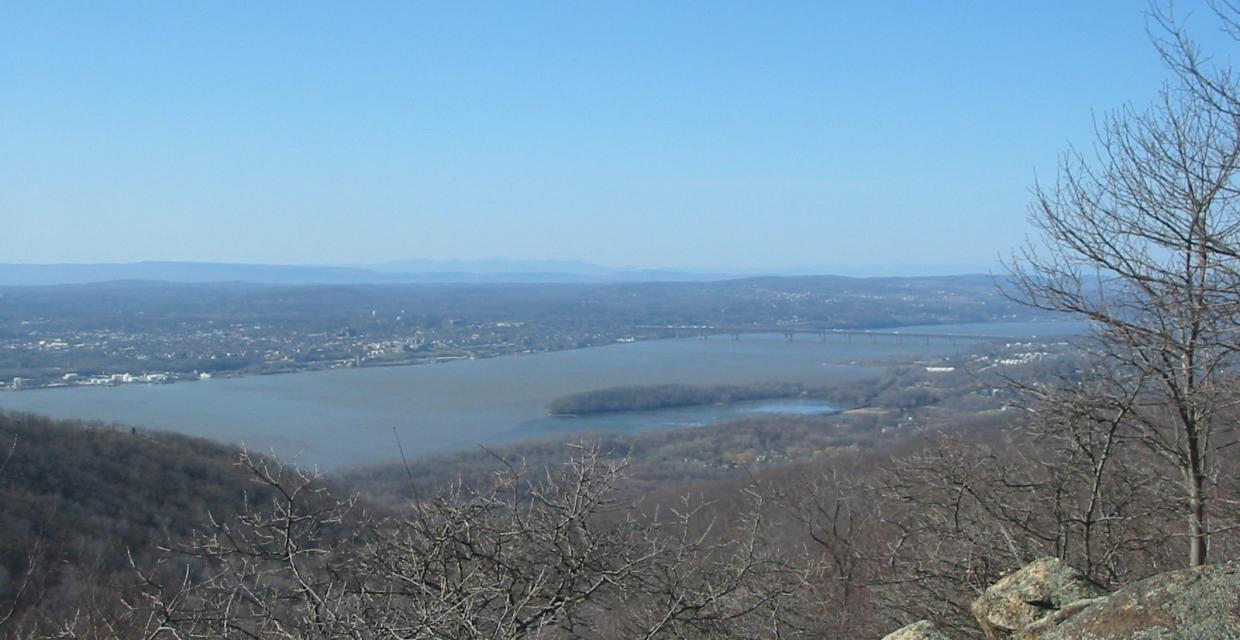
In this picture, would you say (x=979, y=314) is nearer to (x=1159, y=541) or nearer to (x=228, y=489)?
(x=228, y=489)

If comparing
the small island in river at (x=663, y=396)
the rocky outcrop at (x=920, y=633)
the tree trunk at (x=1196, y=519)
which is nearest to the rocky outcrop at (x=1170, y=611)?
the rocky outcrop at (x=920, y=633)

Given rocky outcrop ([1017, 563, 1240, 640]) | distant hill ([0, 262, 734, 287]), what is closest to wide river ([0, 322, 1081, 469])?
rocky outcrop ([1017, 563, 1240, 640])

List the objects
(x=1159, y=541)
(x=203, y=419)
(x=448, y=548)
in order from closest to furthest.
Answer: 1. (x=448, y=548)
2. (x=1159, y=541)
3. (x=203, y=419)

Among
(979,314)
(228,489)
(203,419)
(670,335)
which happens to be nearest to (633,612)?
(228,489)

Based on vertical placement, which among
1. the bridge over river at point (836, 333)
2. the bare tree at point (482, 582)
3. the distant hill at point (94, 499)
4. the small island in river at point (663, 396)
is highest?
the bare tree at point (482, 582)

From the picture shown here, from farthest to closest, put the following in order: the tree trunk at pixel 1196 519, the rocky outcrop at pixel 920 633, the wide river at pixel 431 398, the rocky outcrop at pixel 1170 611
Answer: the wide river at pixel 431 398, the tree trunk at pixel 1196 519, the rocky outcrop at pixel 920 633, the rocky outcrop at pixel 1170 611

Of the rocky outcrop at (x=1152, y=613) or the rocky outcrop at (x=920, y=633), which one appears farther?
the rocky outcrop at (x=920, y=633)

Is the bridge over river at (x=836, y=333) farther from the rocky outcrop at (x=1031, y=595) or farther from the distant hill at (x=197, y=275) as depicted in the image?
the distant hill at (x=197, y=275)

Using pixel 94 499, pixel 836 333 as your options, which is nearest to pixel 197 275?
pixel 836 333
